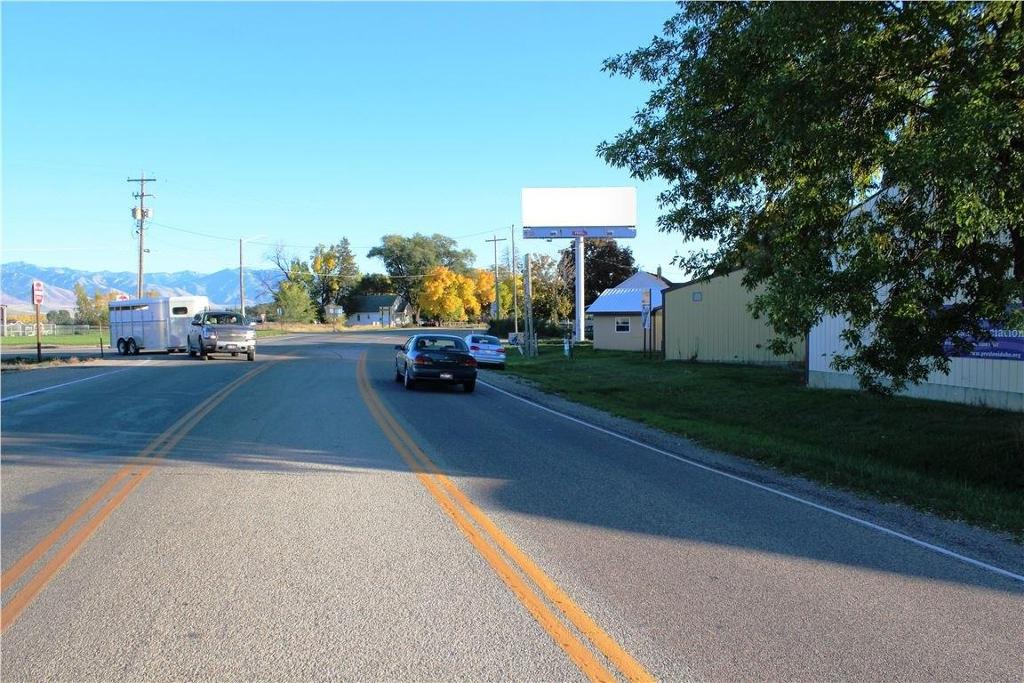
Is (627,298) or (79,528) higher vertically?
(627,298)

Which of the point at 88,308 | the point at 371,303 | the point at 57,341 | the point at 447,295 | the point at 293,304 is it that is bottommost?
the point at 57,341

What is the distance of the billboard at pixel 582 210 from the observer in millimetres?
58812

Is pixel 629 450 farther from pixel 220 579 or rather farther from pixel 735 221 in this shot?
pixel 220 579

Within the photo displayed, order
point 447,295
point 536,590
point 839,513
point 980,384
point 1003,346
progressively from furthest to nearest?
point 447,295 < point 980,384 < point 1003,346 < point 839,513 < point 536,590

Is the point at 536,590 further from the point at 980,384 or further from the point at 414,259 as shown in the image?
the point at 414,259

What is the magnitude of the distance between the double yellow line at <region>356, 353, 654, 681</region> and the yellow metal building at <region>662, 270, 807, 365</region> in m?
22.5

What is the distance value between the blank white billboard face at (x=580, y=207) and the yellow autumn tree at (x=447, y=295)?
183ft

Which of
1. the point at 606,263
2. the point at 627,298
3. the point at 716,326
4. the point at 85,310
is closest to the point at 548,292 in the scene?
the point at 606,263

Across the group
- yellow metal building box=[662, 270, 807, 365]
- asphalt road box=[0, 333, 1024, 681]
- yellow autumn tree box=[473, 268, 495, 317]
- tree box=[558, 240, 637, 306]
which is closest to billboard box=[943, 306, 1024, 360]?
asphalt road box=[0, 333, 1024, 681]

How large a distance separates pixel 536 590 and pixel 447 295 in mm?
110928

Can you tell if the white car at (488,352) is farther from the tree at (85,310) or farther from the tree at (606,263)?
the tree at (85,310)

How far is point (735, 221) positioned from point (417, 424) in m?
6.30

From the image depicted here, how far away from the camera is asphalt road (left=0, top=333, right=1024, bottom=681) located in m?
4.14

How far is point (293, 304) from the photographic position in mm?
105000
